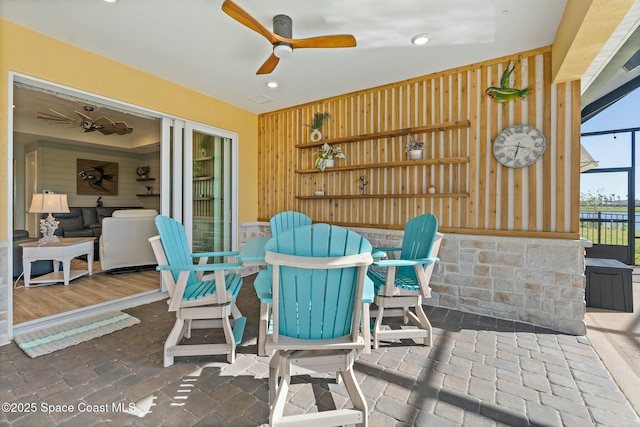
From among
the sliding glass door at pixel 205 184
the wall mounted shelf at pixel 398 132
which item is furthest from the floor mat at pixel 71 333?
the wall mounted shelf at pixel 398 132

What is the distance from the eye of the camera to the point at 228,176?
15.1 ft

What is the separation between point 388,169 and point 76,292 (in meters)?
4.43

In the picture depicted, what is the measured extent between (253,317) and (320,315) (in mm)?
1802

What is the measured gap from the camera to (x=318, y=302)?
1.39 meters

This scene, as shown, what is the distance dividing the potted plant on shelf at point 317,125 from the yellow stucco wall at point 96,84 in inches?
49.2

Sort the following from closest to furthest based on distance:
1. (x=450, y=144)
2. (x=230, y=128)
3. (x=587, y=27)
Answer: (x=587, y=27) → (x=450, y=144) → (x=230, y=128)

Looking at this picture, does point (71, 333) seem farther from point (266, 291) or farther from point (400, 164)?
point (400, 164)

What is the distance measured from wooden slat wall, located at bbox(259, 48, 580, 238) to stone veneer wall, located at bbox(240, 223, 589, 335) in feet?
0.52

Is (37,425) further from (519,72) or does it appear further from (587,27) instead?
(519,72)

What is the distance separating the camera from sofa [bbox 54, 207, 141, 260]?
612cm

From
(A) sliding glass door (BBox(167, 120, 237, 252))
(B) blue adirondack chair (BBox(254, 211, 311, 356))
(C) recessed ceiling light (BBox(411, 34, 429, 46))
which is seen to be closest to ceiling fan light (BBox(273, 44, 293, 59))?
(C) recessed ceiling light (BBox(411, 34, 429, 46))

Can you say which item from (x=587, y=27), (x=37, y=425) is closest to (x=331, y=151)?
(x=587, y=27)

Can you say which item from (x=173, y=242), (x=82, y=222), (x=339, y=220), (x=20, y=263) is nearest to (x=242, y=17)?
(x=173, y=242)

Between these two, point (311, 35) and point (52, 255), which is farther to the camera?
point (52, 255)
